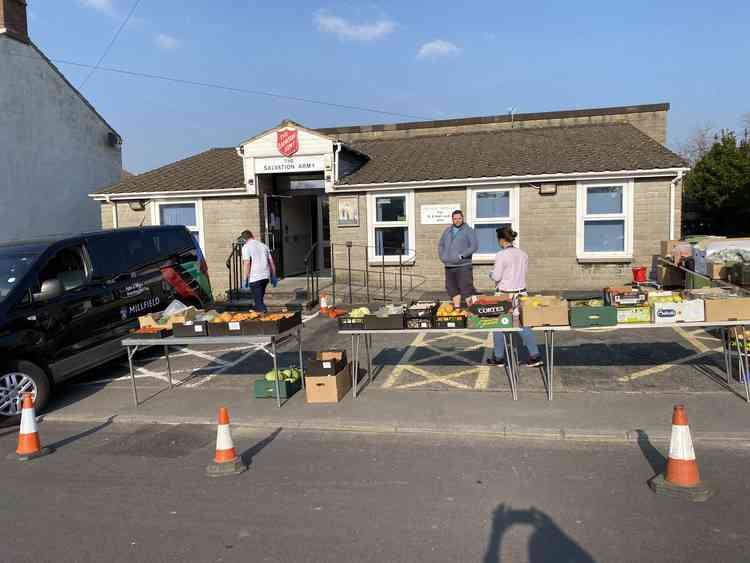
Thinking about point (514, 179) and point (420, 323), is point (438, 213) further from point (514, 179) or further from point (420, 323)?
point (420, 323)

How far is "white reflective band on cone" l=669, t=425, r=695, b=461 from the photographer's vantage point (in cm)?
448

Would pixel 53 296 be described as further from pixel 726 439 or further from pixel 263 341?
pixel 726 439

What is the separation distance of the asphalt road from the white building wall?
1446 cm

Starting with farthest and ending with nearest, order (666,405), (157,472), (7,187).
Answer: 1. (7,187)
2. (666,405)
3. (157,472)

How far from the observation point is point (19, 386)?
715 centimetres

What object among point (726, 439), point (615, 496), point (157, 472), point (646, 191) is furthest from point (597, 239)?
point (157, 472)

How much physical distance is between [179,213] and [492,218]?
8.24 meters

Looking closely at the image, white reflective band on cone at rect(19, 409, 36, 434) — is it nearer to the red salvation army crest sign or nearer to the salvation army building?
the salvation army building

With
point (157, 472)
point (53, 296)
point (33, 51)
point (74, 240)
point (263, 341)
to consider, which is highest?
point (33, 51)

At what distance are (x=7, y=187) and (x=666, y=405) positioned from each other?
17.9 metres

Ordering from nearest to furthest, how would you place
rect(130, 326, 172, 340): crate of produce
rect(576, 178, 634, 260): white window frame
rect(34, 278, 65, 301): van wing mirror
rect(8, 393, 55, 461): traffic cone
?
1. rect(8, 393, 55, 461): traffic cone
2. rect(130, 326, 172, 340): crate of produce
3. rect(34, 278, 65, 301): van wing mirror
4. rect(576, 178, 634, 260): white window frame

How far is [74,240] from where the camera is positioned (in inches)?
339

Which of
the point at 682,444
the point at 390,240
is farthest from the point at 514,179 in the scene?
the point at 682,444

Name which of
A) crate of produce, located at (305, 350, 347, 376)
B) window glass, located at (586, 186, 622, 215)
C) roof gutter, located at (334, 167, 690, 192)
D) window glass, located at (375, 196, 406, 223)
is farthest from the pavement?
window glass, located at (375, 196, 406, 223)
